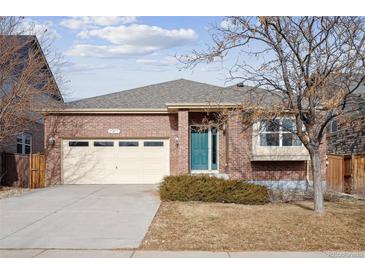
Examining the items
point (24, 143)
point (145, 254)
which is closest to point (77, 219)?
point (145, 254)

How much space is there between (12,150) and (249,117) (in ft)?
50.8

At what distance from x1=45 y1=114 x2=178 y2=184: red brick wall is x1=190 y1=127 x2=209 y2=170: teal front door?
1002 mm

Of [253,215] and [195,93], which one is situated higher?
[195,93]

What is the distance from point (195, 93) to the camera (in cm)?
2172

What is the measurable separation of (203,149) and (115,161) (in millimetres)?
4210

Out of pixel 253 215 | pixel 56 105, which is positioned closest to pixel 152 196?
pixel 253 215

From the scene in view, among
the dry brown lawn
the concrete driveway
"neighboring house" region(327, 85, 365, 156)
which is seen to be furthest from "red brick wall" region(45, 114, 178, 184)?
the dry brown lawn

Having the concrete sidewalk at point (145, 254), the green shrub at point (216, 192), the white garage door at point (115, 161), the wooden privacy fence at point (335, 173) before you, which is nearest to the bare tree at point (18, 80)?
the white garage door at point (115, 161)

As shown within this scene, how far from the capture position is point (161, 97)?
22.1 m

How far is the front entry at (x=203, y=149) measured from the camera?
1925 cm

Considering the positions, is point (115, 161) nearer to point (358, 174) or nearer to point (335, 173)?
point (335, 173)

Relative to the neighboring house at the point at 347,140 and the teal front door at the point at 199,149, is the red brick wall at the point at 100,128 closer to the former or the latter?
the teal front door at the point at 199,149

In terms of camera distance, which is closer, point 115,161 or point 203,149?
point 203,149

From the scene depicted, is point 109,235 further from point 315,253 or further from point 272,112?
point 272,112
